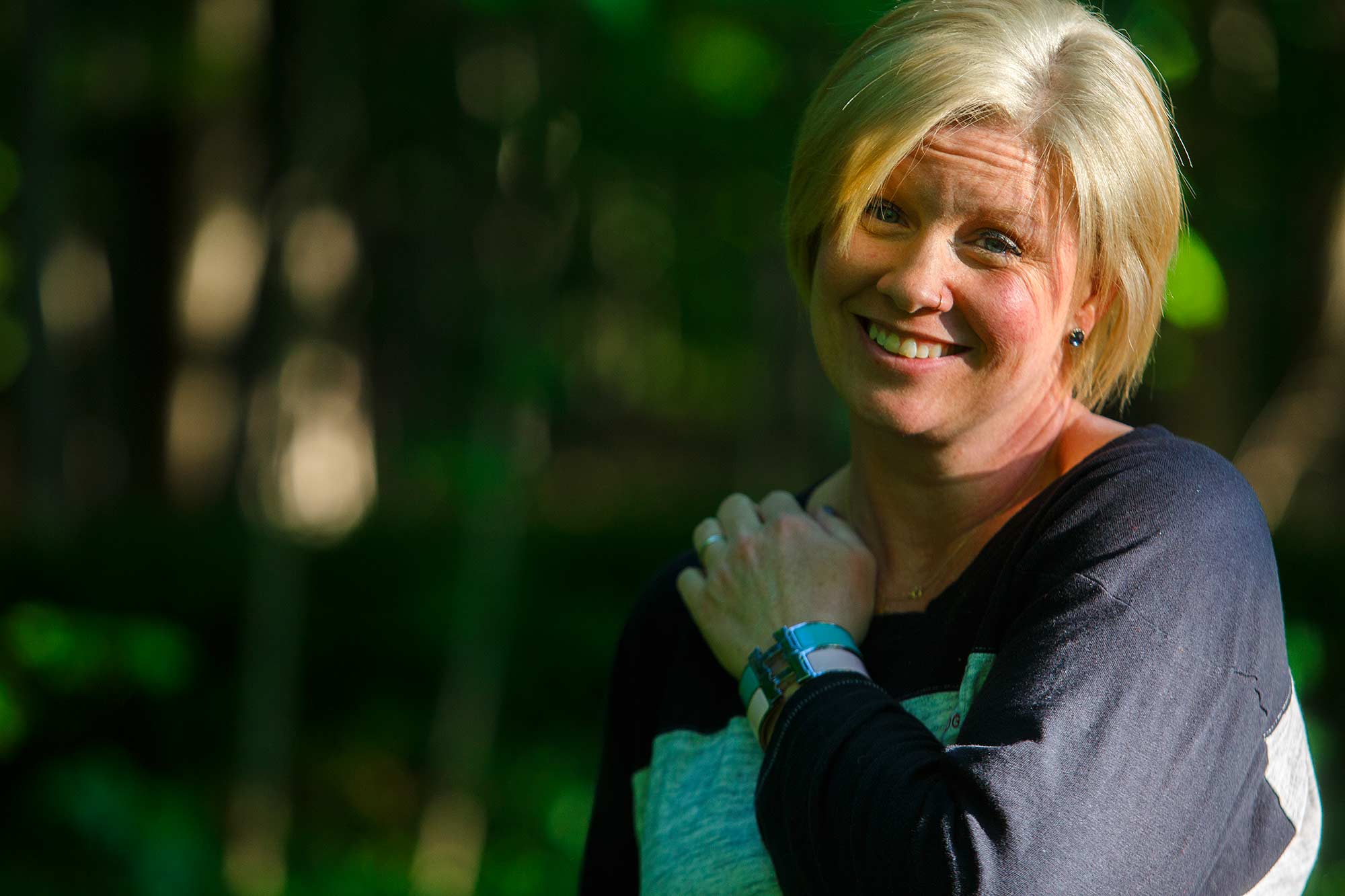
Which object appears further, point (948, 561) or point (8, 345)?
point (8, 345)

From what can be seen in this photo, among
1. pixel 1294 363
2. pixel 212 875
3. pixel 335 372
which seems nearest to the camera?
pixel 1294 363

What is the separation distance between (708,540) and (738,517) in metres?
0.06

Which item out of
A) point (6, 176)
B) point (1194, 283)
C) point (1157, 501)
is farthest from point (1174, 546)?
point (6, 176)

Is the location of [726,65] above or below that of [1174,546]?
above

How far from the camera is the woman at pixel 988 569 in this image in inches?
51.4

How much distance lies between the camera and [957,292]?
1.56 m

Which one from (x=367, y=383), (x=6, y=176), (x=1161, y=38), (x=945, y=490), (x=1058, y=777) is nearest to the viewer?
(x=1058, y=777)

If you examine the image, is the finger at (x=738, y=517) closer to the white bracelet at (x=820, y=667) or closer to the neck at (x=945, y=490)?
the neck at (x=945, y=490)

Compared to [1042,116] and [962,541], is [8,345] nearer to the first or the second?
[962,541]

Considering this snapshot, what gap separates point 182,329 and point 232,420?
100 centimetres

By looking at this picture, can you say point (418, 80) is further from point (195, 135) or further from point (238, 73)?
point (195, 135)

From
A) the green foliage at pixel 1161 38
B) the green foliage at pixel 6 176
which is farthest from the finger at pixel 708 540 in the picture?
the green foliage at pixel 6 176

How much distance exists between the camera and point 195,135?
34.6ft

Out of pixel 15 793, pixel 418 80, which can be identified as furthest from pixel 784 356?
pixel 15 793
